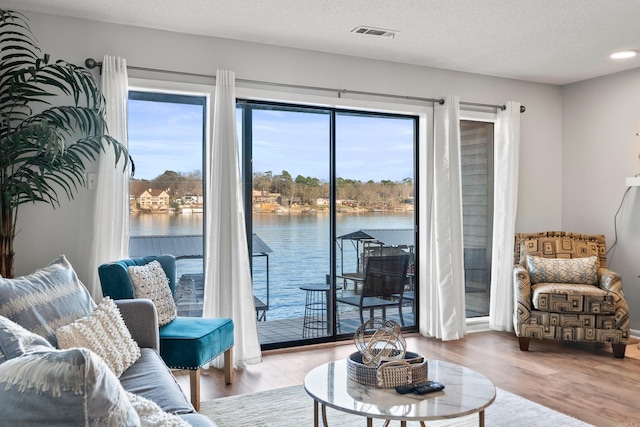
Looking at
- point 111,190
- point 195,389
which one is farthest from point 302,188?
point 195,389

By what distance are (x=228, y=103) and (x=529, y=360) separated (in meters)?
3.08

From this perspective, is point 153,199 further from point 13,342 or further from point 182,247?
point 13,342

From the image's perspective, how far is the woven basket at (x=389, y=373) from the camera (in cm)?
238

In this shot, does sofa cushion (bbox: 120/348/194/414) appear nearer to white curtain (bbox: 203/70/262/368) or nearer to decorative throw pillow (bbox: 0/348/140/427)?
decorative throw pillow (bbox: 0/348/140/427)

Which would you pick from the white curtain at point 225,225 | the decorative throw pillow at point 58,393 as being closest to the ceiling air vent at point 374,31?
the white curtain at point 225,225

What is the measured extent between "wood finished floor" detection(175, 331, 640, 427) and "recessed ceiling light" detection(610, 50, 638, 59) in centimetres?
251

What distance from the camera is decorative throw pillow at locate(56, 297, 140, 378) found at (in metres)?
2.18

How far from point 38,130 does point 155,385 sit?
1682 mm

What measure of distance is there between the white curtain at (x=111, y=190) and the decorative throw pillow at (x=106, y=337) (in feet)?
3.83

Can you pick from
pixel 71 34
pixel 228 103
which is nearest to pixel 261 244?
pixel 228 103

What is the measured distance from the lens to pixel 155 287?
11.0 ft

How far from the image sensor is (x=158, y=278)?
342cm

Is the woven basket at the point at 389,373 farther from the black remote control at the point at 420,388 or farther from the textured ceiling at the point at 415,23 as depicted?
the textured ceiling at the point at 415,23

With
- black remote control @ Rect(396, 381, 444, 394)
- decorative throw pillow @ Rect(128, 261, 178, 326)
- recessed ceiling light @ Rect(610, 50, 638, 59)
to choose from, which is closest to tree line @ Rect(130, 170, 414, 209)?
decorative throw pillow @ Rect(128, 261, 178, 326)
